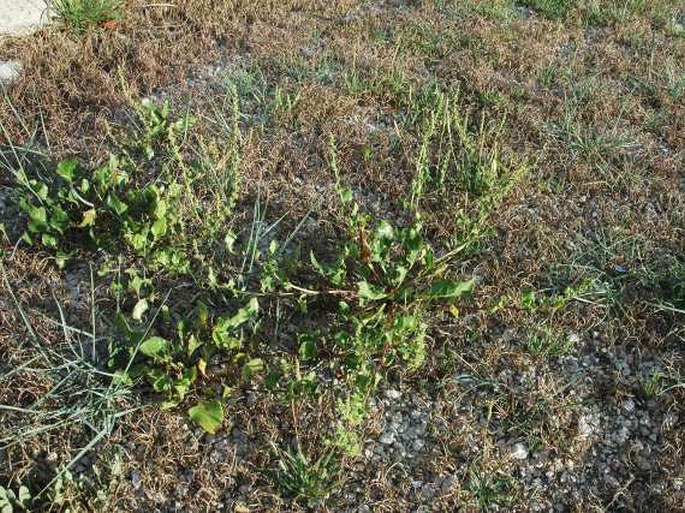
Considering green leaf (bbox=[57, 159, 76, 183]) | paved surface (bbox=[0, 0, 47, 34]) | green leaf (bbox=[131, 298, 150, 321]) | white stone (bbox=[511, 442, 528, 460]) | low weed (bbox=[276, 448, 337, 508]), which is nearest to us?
low weed (bbox=[276, 448, 337, 508])

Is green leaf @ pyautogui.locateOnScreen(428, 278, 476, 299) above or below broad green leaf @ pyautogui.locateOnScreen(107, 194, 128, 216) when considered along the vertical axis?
below

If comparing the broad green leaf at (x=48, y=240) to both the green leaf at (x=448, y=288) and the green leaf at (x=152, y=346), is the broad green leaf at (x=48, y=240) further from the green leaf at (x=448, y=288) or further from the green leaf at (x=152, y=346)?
the green leaf at (x=448, y=288)

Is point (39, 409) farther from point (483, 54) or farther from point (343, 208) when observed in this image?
Result: point (483, 54)

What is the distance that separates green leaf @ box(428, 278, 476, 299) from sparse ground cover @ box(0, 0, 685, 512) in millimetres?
10

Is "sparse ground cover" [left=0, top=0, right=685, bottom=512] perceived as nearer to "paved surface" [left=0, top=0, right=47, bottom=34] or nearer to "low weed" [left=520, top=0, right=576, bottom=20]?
"paved surface" [left=0, top=0, right=47, bottom=34]

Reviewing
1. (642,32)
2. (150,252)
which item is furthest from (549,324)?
(642,32)

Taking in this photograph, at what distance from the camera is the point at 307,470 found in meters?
2.45

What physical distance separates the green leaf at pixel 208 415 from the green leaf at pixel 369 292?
731mm

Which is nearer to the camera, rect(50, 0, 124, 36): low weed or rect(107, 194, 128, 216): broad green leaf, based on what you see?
rect(107, 194, 128, 216): broad green leaf

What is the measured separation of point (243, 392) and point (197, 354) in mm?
258

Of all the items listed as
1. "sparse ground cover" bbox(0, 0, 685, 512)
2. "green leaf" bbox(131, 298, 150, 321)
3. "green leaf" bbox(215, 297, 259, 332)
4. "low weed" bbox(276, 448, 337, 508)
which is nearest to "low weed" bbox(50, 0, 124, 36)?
"sparse ground cover" bbox(0, 0, 685, 512)

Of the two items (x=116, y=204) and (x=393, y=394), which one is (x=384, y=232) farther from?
(x=116, y=204)

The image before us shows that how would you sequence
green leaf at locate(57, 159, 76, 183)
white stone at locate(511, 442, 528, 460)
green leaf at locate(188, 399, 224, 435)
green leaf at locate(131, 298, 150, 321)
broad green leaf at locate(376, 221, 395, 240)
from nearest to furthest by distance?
1. green leaf at locate(188, 399, 224, 435)
2. white stone at locate(511, 442, 528, 460)
3. green leaf at locate(131, 298, 150, 321)
4. broad green leaf at locate(376, 221, 395, 240)
5. green leaf at locate(57, 159, 76, 183)

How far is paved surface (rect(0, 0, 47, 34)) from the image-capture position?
4709 mm
